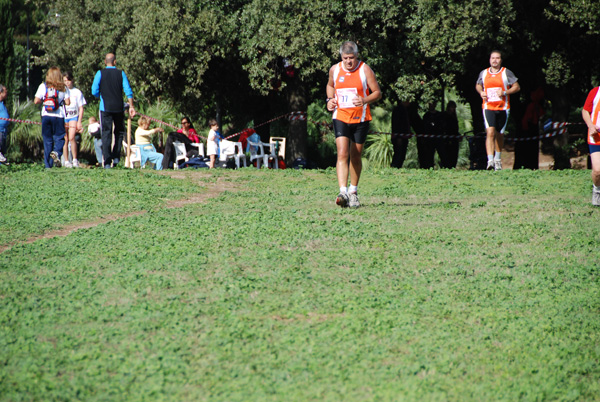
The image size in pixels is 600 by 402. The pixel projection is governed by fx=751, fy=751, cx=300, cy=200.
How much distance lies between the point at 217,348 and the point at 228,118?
78.8ft

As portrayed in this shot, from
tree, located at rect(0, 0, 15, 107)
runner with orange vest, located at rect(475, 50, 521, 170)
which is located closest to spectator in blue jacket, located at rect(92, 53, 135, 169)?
runner with orange vest, located at rect(475, 50, 521, 170)

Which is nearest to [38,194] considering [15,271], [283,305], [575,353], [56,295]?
[15,271]

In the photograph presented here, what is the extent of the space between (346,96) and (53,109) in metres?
6.98

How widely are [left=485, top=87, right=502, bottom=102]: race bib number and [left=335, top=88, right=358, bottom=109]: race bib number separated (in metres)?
5.21

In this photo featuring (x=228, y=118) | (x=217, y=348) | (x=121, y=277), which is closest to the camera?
(x=217, y=348)

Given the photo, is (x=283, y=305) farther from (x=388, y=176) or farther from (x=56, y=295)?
(x=388, y=176)

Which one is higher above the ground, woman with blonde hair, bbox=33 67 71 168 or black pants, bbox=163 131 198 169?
woman with blonde hair, bbox=33 67 71 168

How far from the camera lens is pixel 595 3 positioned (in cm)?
1678

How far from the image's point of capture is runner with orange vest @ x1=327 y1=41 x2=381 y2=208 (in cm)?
917

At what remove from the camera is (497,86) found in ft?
44.3

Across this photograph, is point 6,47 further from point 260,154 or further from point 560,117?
point 560,117

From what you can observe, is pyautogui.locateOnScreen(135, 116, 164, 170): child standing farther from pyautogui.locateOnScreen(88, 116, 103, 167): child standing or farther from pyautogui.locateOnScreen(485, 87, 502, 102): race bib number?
pyautogui.locateOnScreen(485, 87, 502, 102): race bib number

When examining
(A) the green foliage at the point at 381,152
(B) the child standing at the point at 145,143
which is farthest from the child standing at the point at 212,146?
(A) the green foliage at the point at 381,152

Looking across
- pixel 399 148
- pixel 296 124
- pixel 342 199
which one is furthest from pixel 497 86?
pixel 296 124
